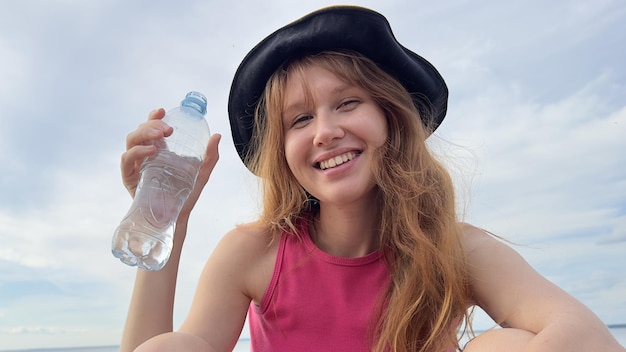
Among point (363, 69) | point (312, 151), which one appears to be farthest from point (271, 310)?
point (363, 69)

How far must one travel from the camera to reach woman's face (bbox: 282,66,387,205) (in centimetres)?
186

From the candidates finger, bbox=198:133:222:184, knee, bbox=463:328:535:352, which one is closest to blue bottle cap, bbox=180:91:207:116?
finger, bbox=198:133:222:184

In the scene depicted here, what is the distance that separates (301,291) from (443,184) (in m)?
0.63

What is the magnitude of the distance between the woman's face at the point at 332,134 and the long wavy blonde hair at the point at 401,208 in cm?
4

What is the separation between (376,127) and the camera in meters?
1.91

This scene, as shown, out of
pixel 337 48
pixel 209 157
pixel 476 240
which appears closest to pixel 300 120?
pixel 337 48

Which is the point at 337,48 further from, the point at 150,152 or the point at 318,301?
the point at 318,301

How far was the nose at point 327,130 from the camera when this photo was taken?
5.96 ft

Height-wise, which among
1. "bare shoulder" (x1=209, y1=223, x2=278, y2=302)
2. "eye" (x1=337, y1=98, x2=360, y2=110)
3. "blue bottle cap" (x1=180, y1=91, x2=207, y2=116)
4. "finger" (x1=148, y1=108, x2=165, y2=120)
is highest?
"blue bottle cap" (x1=180, y1=91, x2=207, y2=116)

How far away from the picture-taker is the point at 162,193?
6.57ft

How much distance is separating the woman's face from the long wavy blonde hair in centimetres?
4

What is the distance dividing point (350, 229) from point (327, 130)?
409mm

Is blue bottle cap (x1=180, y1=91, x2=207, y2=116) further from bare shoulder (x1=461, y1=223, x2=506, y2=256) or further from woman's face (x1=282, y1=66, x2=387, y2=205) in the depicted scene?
bare shoulder (x1=461, y1=223, x2=506, y2=256)

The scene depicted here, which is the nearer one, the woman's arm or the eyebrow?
the woman's arm
